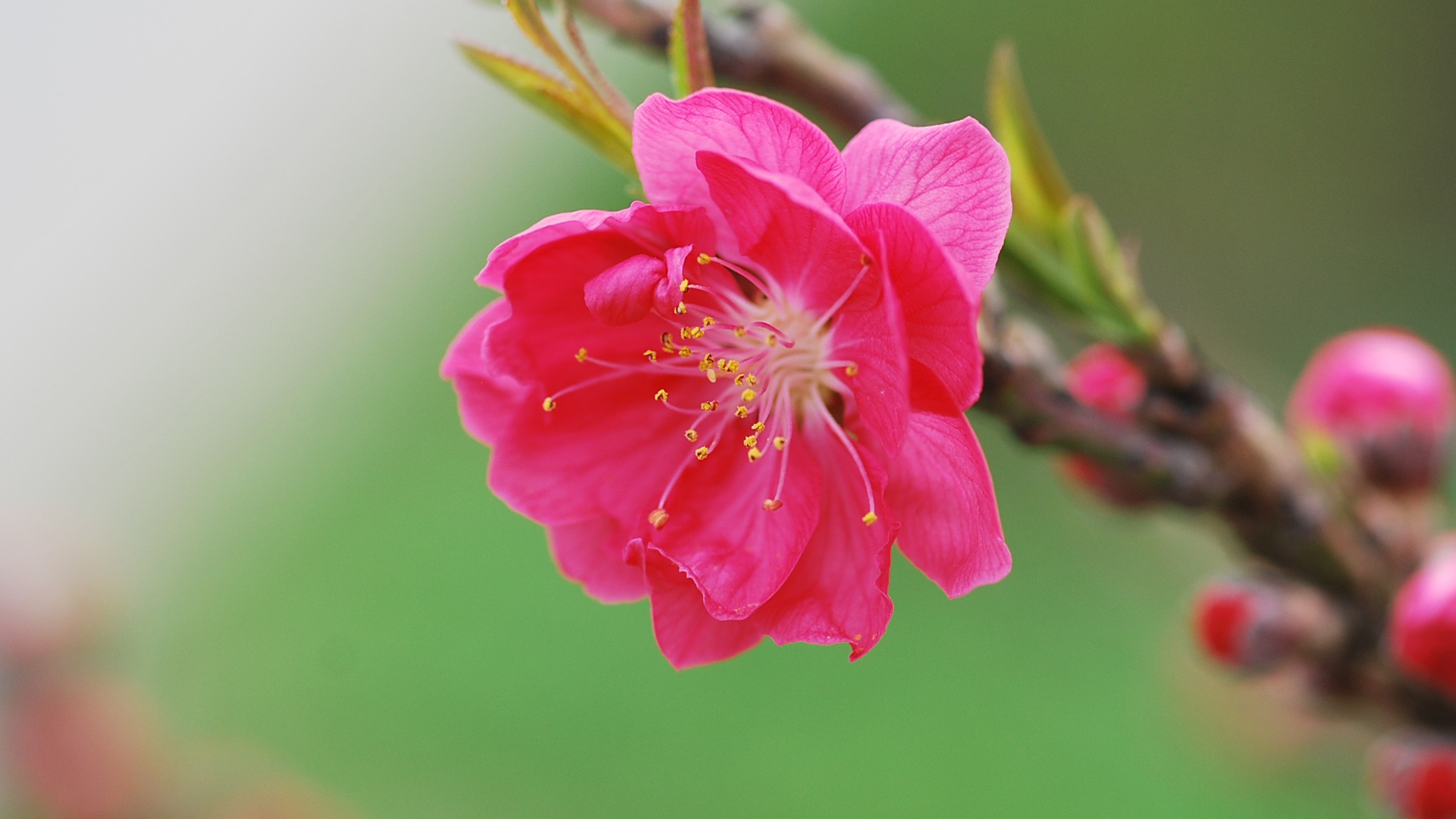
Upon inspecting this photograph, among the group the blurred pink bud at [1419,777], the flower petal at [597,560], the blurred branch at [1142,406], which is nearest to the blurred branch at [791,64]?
the blurred branch at [1142,406]

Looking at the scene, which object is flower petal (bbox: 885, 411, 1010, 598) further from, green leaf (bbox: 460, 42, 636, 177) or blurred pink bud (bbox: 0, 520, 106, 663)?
blurred pink bud (bbox: 0, 520, 106, 663)

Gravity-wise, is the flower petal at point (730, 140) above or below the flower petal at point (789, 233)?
above

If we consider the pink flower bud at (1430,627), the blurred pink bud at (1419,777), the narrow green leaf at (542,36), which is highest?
the narrow green leaf at (542,36)

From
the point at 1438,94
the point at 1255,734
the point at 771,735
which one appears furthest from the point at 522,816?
the point at 1438,94

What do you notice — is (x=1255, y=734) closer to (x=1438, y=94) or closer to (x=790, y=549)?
(x=790, y=549)

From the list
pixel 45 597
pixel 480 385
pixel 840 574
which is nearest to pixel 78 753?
pixel 45 597

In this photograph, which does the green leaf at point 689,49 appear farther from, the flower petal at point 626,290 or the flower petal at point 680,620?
the flower petal at point 680,620
